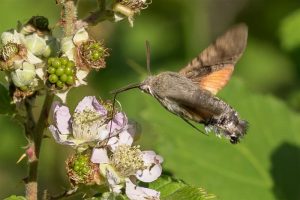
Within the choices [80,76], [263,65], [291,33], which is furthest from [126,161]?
[263,65]

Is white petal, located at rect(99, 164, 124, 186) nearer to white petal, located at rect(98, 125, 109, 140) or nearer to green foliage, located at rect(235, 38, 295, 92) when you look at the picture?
white petal, located at rect(98, 125, 109, 140)

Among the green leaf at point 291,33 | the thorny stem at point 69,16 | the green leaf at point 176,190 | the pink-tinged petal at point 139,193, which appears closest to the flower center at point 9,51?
the thorny stem at point 69,16

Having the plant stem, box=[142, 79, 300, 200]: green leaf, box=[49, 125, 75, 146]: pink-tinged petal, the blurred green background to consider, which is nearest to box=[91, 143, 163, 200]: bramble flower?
box=[49, 125, 75, 146]: pink-tinged petal

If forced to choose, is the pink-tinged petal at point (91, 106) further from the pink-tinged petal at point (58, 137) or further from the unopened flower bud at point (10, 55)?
the unopened flower bud at point (10, 55)

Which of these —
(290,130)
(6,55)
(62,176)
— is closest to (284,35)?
(290,130)

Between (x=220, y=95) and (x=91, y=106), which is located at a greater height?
(x=91, y=106)

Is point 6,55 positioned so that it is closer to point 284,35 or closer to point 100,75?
point 284,35

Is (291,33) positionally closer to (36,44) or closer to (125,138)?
(125,138)
